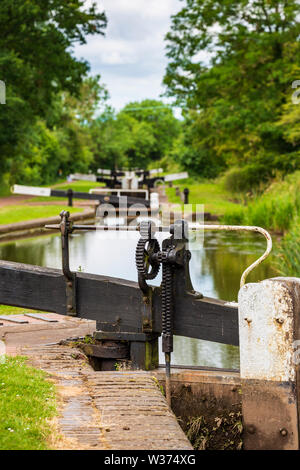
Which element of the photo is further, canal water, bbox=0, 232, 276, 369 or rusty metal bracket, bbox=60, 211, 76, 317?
canal water, bbox=0, 232, 276, 369

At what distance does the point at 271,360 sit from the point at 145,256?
1.16 m

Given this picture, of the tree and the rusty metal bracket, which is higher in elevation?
the tree

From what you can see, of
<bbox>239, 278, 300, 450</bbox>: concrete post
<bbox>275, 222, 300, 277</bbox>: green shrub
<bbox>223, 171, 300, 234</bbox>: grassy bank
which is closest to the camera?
<bbox>239, 278, 300, 450</bbox>: concrete post

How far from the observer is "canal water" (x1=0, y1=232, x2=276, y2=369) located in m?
7.81

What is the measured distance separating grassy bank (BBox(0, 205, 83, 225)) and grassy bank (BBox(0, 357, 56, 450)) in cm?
1517

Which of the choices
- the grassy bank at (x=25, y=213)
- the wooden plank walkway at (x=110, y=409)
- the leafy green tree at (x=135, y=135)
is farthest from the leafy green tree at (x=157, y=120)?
the wooden plank walkway at (x=110, y=409)

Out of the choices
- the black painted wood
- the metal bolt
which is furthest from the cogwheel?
the metal bolt

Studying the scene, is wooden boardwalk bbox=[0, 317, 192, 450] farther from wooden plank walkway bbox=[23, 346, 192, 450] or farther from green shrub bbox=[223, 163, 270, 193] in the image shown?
green shrub bbox=[223, 163, 270, 193]

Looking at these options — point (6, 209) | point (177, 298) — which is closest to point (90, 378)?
point (177, 298)

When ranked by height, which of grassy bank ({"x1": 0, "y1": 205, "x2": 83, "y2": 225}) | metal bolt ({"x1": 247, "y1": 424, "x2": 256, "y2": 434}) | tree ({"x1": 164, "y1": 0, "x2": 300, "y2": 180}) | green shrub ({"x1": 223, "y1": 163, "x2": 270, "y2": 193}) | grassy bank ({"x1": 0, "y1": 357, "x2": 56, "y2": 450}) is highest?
tree ({"x1": 164, "y1": 0, "x2": 300, "y2": 180})

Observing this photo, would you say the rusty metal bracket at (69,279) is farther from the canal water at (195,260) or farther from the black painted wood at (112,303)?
the canal water at (195,260)

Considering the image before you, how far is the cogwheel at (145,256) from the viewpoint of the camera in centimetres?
Result: 493

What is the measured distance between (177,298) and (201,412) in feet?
2.51

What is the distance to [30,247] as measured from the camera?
1598 centimetres
